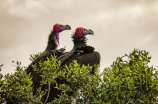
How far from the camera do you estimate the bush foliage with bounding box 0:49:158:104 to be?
7.72m

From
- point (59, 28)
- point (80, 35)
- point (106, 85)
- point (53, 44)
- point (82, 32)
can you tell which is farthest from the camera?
point (59, 28)

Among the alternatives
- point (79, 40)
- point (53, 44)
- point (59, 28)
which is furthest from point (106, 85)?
point (59, 28)

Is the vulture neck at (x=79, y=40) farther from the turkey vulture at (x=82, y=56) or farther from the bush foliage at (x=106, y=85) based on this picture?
the bush foliage at (x=106, y=85)

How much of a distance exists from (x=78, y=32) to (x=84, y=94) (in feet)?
18.8

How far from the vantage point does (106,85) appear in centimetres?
798

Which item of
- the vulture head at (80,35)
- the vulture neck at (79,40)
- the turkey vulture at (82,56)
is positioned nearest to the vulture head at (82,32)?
the vulture head at (80,35)

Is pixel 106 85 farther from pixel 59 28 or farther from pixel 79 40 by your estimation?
pixel 59 28

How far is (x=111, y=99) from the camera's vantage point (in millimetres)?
7773

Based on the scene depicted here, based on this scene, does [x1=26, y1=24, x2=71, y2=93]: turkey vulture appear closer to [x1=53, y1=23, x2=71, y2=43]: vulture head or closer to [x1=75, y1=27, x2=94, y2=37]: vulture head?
[x1=53, y1=23, x2=71, y2=43]: vulture head

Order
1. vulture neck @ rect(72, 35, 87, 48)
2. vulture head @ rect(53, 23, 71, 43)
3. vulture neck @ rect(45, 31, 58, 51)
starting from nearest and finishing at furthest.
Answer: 1. vulture neck @ rect(72, 35, 87, 48)
2. vulture neck @ rect(45, 31, 58, 51)
3. vulture head @ rect(53, 23, 71, 43)

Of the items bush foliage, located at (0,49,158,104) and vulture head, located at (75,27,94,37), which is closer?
bush foliage, located at (0,49,158,104)

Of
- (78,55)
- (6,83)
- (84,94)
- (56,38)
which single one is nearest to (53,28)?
(56,38)

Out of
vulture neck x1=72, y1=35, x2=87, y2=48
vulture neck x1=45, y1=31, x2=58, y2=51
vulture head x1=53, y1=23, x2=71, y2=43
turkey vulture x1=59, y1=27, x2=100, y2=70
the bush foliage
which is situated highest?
vulture head x1=53, y1=23, x2=71, y2=43

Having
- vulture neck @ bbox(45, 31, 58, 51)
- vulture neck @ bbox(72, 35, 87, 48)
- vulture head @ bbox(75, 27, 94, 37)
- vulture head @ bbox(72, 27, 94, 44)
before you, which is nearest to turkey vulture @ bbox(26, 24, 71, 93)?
vulture neck @ bbox(45, 31, 58, 51)
